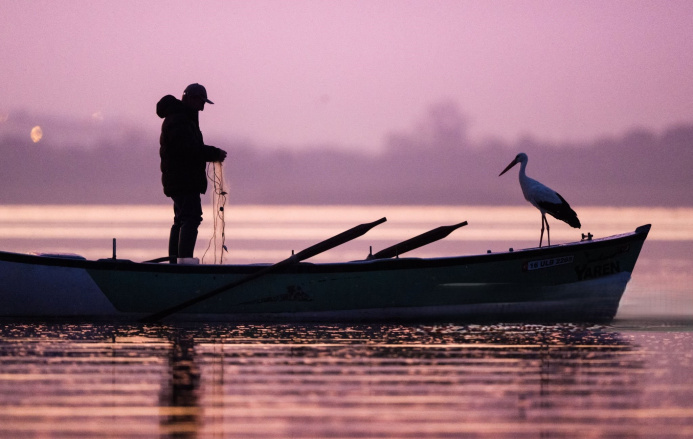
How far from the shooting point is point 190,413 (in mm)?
5688

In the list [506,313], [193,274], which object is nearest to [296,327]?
[193,274]

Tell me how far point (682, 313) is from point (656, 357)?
6056 millimetres

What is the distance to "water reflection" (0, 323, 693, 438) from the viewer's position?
5.29m

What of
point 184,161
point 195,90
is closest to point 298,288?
point 184,161

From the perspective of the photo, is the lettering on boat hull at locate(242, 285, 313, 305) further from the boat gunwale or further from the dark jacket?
the dark jacket

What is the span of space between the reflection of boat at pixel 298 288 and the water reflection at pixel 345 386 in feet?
6.99

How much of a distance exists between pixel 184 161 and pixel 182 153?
10 cm

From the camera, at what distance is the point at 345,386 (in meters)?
6.78

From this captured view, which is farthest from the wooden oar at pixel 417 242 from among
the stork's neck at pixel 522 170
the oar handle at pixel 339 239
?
the stork's neck at pixel 522 170

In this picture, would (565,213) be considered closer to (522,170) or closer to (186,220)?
(522,170)

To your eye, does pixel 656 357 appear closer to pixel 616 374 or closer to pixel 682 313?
pixel 616 374

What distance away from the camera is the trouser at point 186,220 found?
42.9 feet

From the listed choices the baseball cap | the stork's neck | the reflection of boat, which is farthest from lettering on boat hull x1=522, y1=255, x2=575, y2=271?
the baseball cap

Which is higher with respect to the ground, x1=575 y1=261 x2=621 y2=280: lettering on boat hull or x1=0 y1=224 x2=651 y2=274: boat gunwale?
x1=0 y1=224 x2=651 y2=274: boat gunwale
